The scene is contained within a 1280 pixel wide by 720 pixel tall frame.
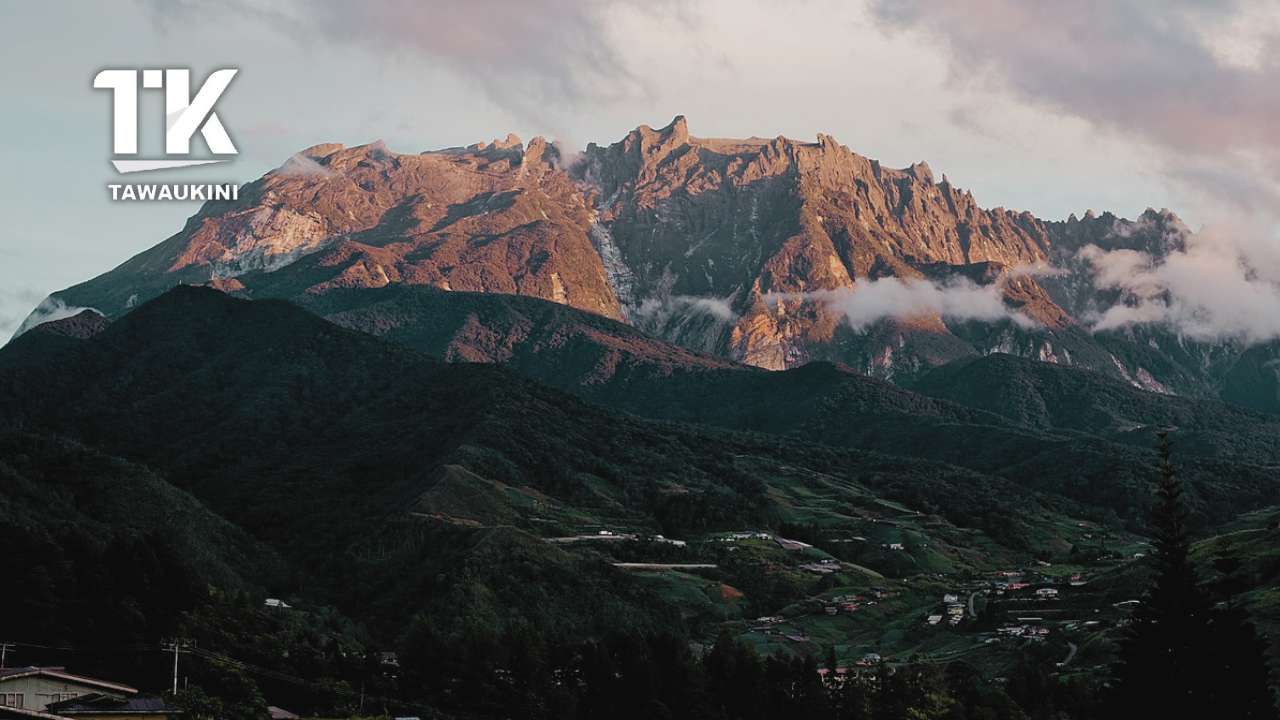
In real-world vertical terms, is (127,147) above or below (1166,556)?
above

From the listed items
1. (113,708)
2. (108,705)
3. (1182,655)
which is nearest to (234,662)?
(108,705)

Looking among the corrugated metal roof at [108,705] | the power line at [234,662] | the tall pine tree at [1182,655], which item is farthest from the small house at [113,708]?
the tall pine tree at [1182,655]

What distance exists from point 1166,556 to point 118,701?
237ft

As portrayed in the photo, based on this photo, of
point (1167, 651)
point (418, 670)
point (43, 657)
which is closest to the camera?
point (1167, 651)

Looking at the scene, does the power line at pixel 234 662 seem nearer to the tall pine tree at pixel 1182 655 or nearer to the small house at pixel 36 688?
the small house at pixel 36 688

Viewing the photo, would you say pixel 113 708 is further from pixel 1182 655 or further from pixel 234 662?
pixel 1182 655

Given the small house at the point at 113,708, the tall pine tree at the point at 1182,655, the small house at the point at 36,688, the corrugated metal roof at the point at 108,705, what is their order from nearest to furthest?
1. the tall pine tree at the point at 1182,655
2. the small house at the point at 36,688
3. the small house at the point at 113,708
4. the corrugated metal roof at the point at 108,705

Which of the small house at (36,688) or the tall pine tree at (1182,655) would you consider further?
the small house at (36,688)

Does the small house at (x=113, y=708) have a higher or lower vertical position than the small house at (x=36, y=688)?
lower

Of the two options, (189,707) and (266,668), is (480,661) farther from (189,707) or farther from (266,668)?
(189,707)

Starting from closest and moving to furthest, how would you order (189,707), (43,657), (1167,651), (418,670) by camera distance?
(1167,651) < (189,707) < (43,657) < (418,670)

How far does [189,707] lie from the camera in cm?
10656

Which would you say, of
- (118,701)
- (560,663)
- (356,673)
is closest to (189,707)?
(118,701)

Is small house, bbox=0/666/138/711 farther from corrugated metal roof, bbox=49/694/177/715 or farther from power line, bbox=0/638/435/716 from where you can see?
power line, bbox=0/638/435/716
